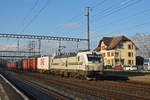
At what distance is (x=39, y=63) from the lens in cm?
4900

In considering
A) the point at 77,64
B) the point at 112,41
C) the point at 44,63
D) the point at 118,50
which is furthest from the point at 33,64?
the point at 112,41

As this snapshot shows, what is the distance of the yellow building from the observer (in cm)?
7378

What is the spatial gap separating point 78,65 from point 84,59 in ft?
6.02

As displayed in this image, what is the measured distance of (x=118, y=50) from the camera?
74125mm

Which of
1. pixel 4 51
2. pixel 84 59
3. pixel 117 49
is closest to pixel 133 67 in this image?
pixel 117 49

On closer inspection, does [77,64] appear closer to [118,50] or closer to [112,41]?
[118,50]

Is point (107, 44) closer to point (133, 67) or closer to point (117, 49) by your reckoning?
point (117, 49)

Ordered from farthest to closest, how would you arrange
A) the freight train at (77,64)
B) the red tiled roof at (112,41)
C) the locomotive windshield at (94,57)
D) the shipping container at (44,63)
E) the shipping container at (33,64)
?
the red tiled roof at (112,41), the shipping container at (33,64), the shipping container at (44,63), the locomotive windshield at (94,57), the freight train at (77,64)

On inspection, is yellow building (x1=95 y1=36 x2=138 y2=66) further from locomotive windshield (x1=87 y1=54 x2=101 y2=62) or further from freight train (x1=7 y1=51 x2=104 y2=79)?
locomotive windshield (x1=87 y1=54 x2=101 y2=62)

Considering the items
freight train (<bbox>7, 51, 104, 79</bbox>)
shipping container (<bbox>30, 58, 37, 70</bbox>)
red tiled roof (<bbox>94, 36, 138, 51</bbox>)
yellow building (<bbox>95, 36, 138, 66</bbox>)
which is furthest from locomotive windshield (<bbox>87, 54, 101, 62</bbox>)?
red tiled roof (<bbox>94, 36, 138, 51</bbox>)

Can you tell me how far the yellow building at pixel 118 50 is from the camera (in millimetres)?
73775

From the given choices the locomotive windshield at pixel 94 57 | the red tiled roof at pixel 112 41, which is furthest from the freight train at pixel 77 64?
the red tiled roof at pixel 112 41

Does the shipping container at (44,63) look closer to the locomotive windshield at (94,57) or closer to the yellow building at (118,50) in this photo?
the locomotive windshield at (94,57)

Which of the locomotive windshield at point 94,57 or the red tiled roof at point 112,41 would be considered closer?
the locomotive windshield at point 94,57
